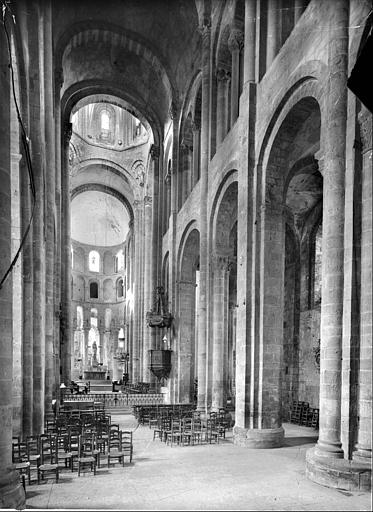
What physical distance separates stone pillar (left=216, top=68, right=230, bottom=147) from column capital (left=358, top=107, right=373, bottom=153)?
1103 cm

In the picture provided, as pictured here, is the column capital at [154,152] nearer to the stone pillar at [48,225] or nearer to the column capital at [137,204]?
the column capital at [137,204]

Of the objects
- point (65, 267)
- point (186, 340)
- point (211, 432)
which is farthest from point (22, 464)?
point (65, 267)

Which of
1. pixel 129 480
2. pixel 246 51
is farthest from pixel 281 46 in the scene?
pixel 129 480

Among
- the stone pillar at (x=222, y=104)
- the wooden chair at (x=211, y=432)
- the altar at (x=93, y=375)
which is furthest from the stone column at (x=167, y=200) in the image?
the wooden chair at (x=211, y=432)

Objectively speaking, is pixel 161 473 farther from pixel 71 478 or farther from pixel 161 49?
pixel 161 49

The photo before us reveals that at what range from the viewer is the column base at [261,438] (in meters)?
12.7

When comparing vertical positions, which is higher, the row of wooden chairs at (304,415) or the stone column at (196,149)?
the stone column at (196,149)

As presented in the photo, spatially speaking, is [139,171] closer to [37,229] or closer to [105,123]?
[105,123]

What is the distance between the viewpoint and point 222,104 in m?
19.7

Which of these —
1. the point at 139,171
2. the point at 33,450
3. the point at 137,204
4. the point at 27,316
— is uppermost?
the point at 139,171

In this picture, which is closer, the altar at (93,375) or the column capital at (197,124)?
the column capital at (197,124)

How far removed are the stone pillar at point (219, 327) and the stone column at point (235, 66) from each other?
591 centimetres

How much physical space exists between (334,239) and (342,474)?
4.52 meters

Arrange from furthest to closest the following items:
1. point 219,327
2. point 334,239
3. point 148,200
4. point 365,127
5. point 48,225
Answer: point 148,200, point 219,327, point 48,225, point 334,239, point 365,127
